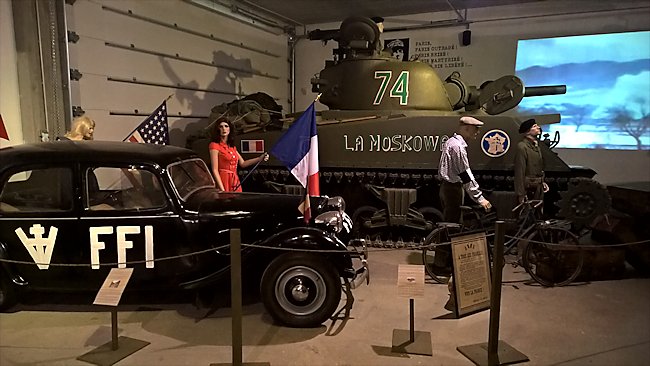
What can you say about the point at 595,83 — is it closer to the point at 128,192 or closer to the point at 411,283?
the point at 411,283

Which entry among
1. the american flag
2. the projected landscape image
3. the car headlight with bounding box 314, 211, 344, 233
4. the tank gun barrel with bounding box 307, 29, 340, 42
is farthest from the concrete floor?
the projected landscape image

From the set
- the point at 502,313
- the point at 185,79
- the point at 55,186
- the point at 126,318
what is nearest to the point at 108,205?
the point at 55,186

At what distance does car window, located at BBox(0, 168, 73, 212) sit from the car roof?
110mm

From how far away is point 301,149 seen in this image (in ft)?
14.3

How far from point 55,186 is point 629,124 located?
34.1 feet

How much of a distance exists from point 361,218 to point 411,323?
12.2 feet

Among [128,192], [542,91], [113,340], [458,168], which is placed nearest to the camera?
[113,340]

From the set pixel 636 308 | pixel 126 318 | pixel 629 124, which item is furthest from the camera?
pixel 629 124

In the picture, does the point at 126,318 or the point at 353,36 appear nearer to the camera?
the point at 126,318

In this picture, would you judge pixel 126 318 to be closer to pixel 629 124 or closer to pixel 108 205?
pixel 108 205

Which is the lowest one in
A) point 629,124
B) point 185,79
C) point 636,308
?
point 636,308

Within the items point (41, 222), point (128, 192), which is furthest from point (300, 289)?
point (41, 222)

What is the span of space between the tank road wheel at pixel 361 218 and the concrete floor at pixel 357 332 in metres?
2.29

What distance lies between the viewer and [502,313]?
484 centimetres
